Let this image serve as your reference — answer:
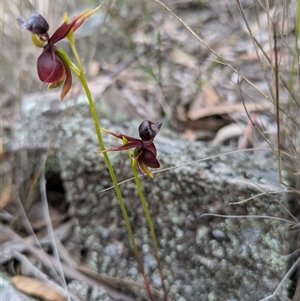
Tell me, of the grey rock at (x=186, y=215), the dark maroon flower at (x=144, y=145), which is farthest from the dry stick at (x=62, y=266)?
the dark maroon flower at (x=144, y=145)

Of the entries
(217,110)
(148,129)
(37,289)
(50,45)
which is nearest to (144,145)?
(148,129)

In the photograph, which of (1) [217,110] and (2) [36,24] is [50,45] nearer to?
(2) [36,24]

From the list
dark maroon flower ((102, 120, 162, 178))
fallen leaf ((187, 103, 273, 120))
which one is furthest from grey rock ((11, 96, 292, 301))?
fallen leaf ((187, 103, 273, 120))

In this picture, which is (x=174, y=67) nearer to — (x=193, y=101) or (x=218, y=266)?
(x=193, y=101)

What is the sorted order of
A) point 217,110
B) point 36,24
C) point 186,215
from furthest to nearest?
point 217,110, point 186,215, point 36,24

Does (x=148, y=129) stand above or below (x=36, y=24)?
below
